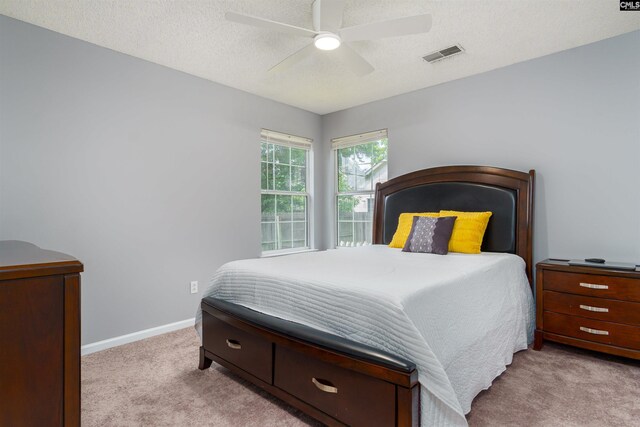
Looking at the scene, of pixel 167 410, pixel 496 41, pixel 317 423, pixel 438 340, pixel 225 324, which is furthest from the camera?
pixel 496 41

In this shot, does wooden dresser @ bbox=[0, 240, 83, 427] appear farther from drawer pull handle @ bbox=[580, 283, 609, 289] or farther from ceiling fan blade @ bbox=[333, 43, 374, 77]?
drawer pull handle @ bbox=[580, 283, 609, 289]

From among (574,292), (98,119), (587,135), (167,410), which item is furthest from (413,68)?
(167,410)

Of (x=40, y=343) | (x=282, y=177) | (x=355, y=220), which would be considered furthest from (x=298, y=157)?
(x=40, y=343)

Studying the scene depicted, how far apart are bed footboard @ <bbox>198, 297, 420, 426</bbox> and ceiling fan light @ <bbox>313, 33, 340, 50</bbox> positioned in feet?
5.78

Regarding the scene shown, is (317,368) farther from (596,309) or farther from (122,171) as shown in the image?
(122,171)

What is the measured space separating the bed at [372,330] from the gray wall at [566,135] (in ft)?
2.04

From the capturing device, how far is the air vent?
2.73 m

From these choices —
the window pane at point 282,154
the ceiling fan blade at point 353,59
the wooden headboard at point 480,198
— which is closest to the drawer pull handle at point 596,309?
the wooden headboard at point 480,198

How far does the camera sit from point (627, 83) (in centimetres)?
254

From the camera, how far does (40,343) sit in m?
0.94

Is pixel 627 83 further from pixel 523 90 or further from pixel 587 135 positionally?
pixel 523 90

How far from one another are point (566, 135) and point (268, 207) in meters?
3.10

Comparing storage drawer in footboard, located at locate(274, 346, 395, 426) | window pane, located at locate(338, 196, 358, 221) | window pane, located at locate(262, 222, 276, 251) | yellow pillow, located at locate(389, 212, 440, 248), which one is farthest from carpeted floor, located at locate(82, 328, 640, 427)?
window pane, located at locate(338, 196, 358, 221)

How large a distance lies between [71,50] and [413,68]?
290 cm
